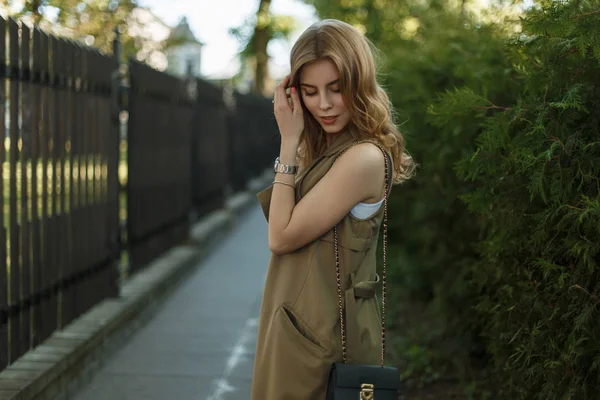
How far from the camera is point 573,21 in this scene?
327 cm

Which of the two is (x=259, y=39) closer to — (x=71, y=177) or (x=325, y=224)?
(x=71, y=177)

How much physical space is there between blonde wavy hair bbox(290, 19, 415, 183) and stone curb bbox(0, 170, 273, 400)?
2.33m

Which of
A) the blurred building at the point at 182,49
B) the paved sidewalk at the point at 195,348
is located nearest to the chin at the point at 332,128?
the paved sidewalk at the point at 195,348

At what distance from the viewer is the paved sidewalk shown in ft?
18.4

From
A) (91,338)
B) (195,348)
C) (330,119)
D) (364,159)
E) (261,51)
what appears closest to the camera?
(364,159)

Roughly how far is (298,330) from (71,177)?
3613 mm

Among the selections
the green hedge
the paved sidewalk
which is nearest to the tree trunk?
the paved sidewalk

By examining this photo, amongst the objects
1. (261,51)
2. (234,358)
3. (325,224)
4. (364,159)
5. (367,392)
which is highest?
(261,51)

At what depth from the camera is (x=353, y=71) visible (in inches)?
112

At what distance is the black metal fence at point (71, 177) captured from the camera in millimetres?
5000

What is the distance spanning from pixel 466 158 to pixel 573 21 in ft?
2.53

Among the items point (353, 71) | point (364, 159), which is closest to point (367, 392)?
point (364, 159)

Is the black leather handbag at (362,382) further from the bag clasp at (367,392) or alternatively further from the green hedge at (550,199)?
the green hedge at (550,199)

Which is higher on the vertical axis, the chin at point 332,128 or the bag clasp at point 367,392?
the chin at point 332,128
